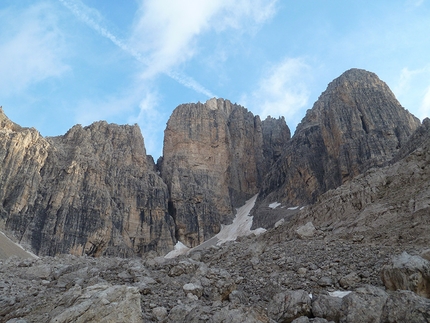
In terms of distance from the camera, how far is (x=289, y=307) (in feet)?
32.9

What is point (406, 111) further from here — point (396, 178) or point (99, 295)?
point (99, 295)

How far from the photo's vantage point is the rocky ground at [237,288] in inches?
340

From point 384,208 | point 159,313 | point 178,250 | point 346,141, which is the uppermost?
point 346,141

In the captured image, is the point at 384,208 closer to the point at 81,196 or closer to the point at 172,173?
the point at 81,196

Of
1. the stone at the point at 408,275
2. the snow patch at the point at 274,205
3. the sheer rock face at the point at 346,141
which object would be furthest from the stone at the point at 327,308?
the snow patch at the point at 274,205

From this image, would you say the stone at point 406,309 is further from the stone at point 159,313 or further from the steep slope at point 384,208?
the steep slope at point 384,208

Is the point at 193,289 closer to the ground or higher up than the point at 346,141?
closer to the ground

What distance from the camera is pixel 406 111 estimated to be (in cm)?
5916

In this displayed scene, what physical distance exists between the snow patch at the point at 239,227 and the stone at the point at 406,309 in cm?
4867

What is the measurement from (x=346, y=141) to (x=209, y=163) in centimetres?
3541

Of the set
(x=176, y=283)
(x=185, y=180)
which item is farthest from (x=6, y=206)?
(x=176, y=283)

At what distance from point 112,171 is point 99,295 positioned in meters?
59.4

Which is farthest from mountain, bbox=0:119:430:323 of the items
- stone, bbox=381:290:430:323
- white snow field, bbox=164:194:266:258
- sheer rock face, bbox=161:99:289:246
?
sheer rock face, bbox=161:99:289:246

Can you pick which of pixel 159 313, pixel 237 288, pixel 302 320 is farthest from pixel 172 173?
pixel 302 320
